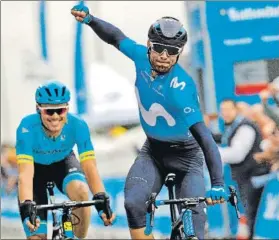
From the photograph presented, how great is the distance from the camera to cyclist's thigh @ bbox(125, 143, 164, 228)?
6.71m

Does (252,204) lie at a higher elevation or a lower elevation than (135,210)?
lower

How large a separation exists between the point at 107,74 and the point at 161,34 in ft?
25.6

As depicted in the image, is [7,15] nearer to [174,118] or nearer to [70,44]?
[70,44]

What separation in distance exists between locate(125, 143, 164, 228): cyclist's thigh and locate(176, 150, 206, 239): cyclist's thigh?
184 millimetres

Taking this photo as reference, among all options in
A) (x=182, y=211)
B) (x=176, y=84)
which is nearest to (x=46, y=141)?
(x=176, y=84)

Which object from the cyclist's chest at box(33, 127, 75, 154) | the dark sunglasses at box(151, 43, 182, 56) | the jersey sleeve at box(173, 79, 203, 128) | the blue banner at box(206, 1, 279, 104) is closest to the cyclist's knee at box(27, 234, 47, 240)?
the cyclist's chest at box(33, 127, 75, 154)

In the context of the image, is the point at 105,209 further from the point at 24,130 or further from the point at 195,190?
the point at 24,130

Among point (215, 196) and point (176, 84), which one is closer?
point (215, 196)

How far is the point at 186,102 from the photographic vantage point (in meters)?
6.76

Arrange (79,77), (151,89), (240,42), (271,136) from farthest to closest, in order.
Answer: (79,77) → (240,42) → (271,136) → (151,89)

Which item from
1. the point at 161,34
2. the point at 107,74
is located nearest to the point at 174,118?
the point at 161,34

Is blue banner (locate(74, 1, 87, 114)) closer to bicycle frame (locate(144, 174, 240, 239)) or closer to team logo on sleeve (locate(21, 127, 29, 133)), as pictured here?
team logo on sleeve (locate(21, 127, 29, 133))

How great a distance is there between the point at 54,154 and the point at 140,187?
1107 millimetres

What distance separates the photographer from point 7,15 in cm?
1251
